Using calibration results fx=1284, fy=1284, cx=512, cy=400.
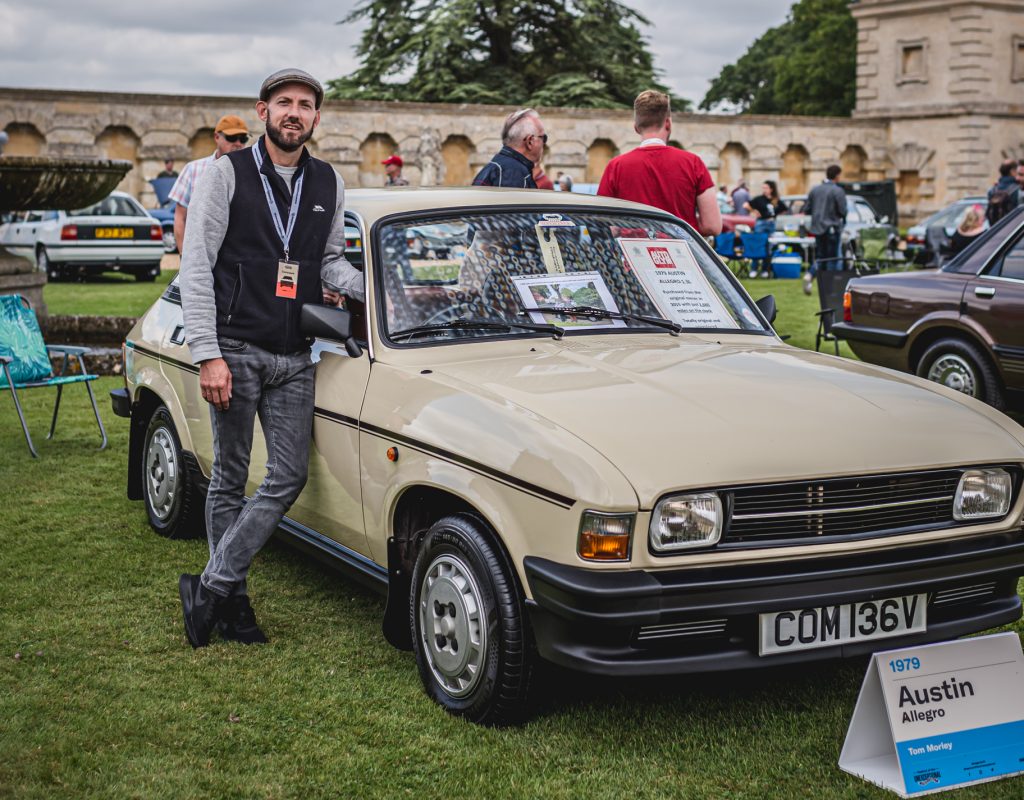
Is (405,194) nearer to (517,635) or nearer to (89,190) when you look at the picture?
(517,635)

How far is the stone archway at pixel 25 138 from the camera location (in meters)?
39.7

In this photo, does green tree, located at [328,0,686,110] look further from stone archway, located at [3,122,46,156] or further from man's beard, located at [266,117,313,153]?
man's beard, located at [266,117,313,153]

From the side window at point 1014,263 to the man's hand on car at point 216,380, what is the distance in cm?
659

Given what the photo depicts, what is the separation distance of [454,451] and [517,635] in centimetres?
61

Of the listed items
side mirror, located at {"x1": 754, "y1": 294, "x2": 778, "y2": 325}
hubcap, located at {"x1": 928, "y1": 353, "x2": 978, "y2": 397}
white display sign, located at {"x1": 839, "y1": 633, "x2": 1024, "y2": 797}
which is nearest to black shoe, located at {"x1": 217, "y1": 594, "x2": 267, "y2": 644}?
white display sign, located at {"x1": 839, "y1": 633, "x2": 1024, "y2": 797}

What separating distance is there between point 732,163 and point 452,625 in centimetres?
4922

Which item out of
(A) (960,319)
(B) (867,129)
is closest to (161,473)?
(A) (960,319)

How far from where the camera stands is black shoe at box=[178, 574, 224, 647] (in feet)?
16.1

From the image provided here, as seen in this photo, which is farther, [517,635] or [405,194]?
[405,194]

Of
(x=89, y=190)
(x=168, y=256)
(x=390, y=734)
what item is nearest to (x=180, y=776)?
(x=390, y=734)

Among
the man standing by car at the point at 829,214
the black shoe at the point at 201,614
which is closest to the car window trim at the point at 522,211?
the black shoe at the point at 201,614

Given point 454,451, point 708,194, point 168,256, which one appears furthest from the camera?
point 168,256

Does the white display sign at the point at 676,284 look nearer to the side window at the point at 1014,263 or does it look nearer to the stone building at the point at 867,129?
the side window at the point at 1014,263

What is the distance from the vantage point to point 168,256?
32.2 meters
